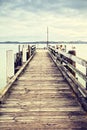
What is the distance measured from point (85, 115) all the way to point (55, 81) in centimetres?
437

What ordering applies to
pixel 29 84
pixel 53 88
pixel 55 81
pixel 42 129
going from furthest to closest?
pixel 55 81, pixel 29 84, pixel 53 88, pixel 42 129

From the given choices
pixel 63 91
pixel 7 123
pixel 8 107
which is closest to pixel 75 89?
pixel 63 91

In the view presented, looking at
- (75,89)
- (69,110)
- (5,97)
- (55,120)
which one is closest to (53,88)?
(75,89)

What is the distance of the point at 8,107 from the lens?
659 cm

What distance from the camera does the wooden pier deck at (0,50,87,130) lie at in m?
5.41

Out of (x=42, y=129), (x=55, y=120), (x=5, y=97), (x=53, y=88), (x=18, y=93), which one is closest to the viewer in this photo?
(x=42, y=129)

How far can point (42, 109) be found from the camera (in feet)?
21.1

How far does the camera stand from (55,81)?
10281 millimetres

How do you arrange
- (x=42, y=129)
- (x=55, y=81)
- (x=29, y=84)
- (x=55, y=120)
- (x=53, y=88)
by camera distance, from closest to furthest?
1. (x=42, y=129)
2. (x=55, y=120)
3. (x=53, y=88)
4. (x=29, y=84)
5. (x=55, y=81)

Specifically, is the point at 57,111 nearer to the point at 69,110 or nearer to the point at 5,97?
the point at 69,110

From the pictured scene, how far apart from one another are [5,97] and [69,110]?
185 cm

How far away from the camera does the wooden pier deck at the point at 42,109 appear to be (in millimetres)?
5406

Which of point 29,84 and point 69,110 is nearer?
point 69,110

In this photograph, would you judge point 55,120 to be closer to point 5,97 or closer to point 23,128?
point 23,128
